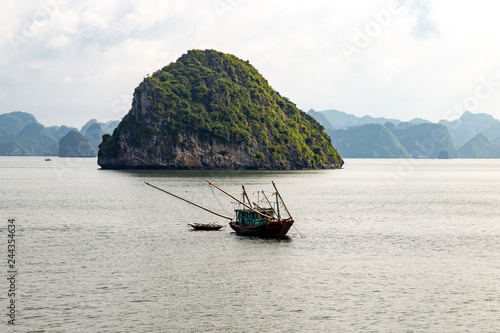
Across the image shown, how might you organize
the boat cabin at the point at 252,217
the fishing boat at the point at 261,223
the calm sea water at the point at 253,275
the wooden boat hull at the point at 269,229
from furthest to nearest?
the boat cabin at the point at 252,217 → the fishing boat at the point at 261,223 → the wooden boat hull at the point at 269,229 → the calm sea water at the point at 253,275

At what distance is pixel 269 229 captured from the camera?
58.4m

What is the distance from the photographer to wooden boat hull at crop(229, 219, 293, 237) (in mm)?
57594

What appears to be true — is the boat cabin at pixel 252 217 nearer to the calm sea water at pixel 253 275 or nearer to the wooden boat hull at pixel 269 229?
the wooden boat hull at pixel 269 229

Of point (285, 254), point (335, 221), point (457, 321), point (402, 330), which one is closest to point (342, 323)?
point (402, 330)

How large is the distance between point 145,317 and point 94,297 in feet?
17.8

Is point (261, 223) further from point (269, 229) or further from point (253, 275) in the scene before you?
point (253, 275)

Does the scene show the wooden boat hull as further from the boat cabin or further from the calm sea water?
the calm sea water

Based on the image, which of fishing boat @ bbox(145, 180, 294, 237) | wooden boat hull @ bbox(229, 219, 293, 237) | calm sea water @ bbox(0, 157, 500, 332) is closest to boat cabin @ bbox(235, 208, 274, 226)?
fishing boat @ bbox(145, 180, 294, 237)

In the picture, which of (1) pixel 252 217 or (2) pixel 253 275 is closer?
(2) pixel 253 275

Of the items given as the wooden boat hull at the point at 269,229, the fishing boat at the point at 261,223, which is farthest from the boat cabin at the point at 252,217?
the wooden boat hull at the point at 269,229

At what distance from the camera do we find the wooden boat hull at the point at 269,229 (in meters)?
57.6

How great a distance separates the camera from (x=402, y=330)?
2916 centimetres

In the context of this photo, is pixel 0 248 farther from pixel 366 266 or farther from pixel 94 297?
pixel 366 266

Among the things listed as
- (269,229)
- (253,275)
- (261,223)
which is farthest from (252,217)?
(253,275)
